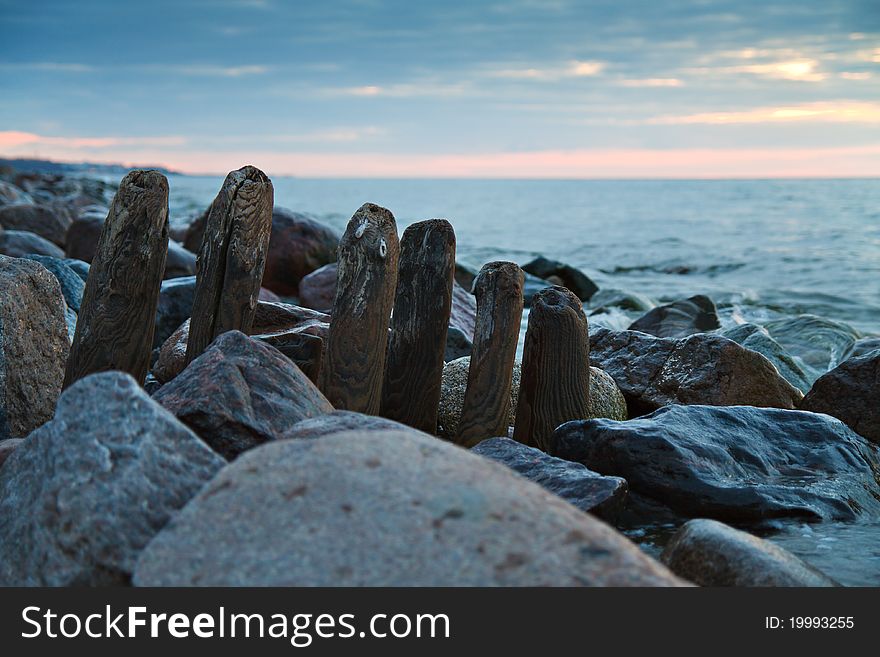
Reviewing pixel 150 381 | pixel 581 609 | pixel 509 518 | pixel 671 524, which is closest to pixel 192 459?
pixel 509 518

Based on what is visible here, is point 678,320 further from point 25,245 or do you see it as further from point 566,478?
point 25,245

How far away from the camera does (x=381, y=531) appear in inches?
104

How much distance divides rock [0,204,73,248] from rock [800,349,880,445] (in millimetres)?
15426

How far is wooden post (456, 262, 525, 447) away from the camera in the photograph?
17.9 ft

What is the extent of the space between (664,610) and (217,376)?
2.38 meters

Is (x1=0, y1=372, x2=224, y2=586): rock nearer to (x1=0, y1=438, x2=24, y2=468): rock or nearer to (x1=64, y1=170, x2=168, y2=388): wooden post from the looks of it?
(x1=0, y1=438, x2=24, y2=468): rock

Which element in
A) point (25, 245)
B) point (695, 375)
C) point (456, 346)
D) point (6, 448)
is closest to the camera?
point (6, 448)

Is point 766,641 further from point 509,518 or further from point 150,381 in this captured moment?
point 150,381

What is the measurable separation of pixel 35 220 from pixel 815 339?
48.9 feet

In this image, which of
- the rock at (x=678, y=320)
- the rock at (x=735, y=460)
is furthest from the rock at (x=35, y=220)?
the rock at (x=735, y=460)

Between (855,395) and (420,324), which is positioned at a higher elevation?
(420,324)

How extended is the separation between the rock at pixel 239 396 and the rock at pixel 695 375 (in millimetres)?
3626

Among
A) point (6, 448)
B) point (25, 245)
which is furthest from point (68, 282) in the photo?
point (25, 245)

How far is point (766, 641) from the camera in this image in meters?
2.91
